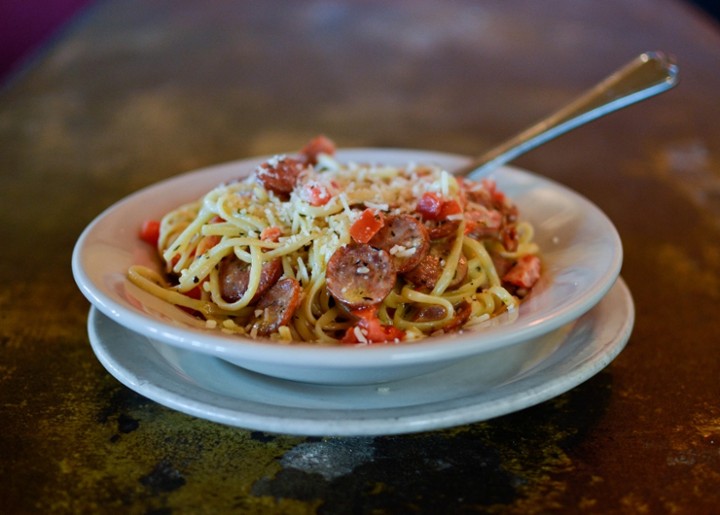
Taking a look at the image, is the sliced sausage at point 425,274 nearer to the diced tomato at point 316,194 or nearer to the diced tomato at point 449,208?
the diced tomato at point 449,208

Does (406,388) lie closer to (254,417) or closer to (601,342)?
(254,417)

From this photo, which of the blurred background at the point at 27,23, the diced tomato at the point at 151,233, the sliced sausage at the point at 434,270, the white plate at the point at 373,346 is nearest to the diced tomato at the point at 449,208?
the sliced sausage at the point at 434,270

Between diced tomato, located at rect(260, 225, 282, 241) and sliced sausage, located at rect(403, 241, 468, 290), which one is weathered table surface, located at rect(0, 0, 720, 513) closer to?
sliced sausage, located at rect(403, 241, 468, 290)

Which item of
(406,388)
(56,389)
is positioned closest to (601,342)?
(406,388)

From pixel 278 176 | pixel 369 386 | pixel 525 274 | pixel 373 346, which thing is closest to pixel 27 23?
pixel 278 176

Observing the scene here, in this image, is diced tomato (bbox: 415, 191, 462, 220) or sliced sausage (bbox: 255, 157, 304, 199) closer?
diced tomato (bbox: 415, 191, 462, 220)

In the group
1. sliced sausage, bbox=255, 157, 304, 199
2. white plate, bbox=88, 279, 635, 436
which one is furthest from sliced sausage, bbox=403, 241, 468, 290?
sliced sausage, bbox=255, 157, 304, 199
